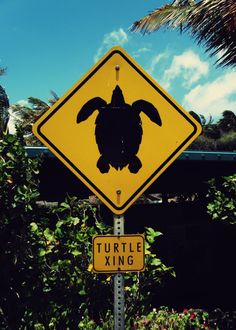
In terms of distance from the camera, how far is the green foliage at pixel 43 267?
14.5 ft

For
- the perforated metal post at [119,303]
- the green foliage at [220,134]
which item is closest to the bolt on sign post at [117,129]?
the perforated metal post at [119,303]

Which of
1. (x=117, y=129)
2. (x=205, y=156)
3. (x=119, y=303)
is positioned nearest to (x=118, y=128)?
(x=117, y=129)

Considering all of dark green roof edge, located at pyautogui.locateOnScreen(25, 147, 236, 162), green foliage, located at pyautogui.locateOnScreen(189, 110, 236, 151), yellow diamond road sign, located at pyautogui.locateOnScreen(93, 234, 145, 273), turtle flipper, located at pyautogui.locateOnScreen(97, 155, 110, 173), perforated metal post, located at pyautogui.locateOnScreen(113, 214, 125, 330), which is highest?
green foliage, located at pyautogui.locateOnScreen(189, 110, 236, 151)

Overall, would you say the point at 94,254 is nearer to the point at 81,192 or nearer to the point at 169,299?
the point at 81,192

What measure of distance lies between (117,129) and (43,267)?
8.61 ft

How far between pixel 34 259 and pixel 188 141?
2656mm

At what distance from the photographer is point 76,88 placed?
2.64 meters

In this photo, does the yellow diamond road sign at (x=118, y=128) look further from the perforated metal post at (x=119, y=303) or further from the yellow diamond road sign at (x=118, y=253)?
the perforated metal post at (x=119, y=303)

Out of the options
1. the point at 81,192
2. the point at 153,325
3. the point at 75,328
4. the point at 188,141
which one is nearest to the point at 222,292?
the point at 81,192

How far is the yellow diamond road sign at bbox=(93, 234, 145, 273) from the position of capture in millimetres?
2467

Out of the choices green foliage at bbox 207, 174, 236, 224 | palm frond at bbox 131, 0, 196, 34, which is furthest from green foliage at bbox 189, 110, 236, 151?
green foliage at bbox 207, 174, 236, 224

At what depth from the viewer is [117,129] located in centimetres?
267

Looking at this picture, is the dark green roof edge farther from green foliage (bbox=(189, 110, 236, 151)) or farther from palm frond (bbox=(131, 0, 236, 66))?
green foliage (bbox=(189, 110, 236, 151))

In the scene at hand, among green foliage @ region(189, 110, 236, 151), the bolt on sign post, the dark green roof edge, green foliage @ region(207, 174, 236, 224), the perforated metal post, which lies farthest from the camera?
green foliage @ region(189, 110, 236, 151)
